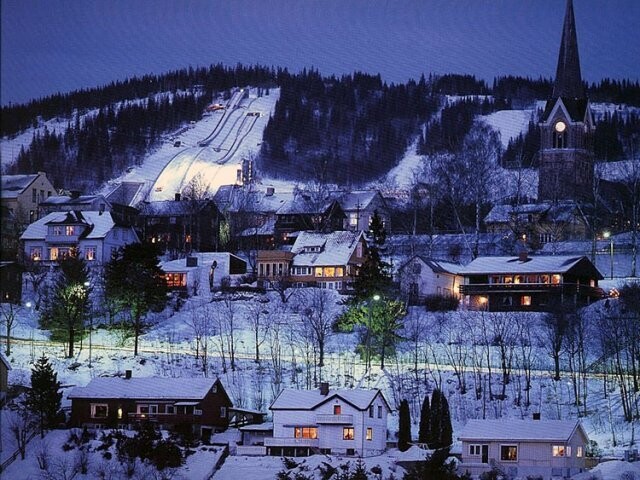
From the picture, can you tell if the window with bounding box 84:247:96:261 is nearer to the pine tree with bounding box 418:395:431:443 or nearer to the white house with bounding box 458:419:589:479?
the pine tree with bounding box 418:395:431:443

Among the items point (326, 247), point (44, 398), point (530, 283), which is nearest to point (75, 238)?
point (326, 247)

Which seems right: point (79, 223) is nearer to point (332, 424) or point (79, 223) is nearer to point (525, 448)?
point (332, 424)

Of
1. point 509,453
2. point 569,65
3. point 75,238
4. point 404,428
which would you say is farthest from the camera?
point 569,65

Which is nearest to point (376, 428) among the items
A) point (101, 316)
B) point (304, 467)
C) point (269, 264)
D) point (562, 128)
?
point (304, 467)

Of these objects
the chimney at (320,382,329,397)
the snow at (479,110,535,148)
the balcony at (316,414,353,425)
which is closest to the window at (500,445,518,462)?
the balcony at (316,414,353,425)

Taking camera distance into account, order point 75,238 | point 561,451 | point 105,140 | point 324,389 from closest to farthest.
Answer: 1. point 561,451
2. point 324,389
3. point 75,238
4. point 105,140

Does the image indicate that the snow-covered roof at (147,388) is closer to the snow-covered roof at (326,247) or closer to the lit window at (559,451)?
the lit window at (559,451)

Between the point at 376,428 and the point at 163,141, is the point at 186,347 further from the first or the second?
the point at 163,141
